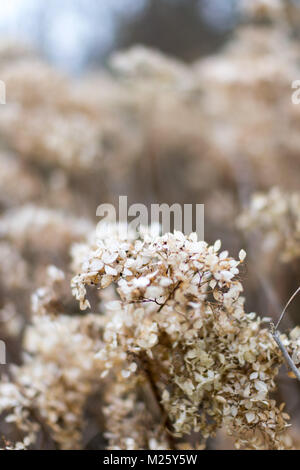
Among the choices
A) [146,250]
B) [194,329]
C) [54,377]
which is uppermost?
[146,250]

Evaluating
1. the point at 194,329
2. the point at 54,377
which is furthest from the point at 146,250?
the point at 54,377

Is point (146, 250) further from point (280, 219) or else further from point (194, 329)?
point (280, 219)

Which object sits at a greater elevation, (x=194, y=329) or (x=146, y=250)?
(x=146, y=250)

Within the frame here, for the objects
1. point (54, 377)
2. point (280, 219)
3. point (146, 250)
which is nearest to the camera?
point (146, 250)

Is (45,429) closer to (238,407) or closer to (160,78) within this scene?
(238,407)

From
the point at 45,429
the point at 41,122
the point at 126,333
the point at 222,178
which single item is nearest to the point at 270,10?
the point at 222,178

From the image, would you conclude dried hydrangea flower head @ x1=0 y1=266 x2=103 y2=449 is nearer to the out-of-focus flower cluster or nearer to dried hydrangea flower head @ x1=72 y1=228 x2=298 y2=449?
the out-of-focus flower cluster

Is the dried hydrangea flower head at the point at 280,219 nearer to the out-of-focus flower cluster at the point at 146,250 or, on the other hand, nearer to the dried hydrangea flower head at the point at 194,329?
the out-of-focus flower cluster at the point at 146,250

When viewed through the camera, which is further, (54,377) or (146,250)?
(54,377)

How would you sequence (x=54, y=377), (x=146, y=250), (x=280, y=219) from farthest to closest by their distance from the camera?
(x=280, y=219) < (x=54, y=377) < (x=146, y=250)
